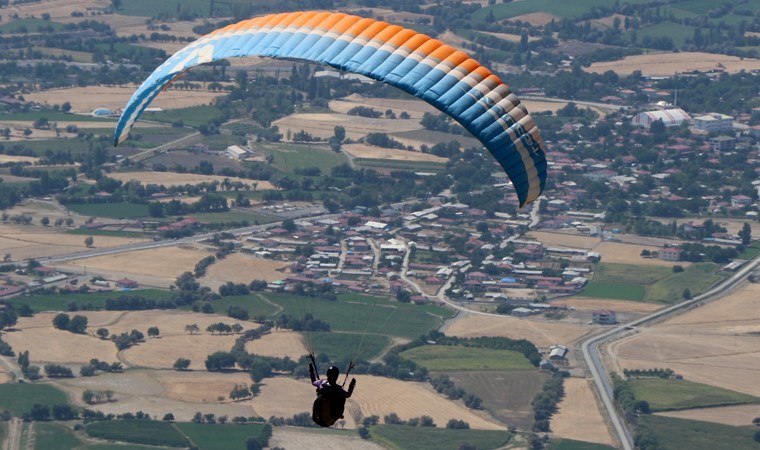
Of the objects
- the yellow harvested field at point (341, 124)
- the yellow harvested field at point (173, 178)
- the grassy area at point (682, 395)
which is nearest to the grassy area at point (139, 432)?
the grassy area at point (682, 395)

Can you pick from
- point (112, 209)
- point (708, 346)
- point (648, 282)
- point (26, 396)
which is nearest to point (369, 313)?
point (708, 346)

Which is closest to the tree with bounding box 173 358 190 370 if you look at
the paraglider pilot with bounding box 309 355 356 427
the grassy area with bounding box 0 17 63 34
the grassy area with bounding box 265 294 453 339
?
the grassy area with bounding box 265 294 453 339

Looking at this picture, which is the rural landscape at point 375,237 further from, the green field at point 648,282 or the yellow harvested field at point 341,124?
the yellow harvested field at point 341,124

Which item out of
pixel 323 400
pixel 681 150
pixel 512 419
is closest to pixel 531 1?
pixel 681 150

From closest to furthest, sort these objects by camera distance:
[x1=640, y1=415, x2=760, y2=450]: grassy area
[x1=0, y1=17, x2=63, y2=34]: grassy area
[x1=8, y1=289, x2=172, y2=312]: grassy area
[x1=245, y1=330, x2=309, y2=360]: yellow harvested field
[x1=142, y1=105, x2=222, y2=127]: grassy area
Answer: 1. [x1=640, y1=415, x2=760, y2=450]: grassy area
2. [x1=245, y1=330, x2=309, y2=360]: yellow harvested field
3. [x1=8, y1=289, x2=172, y2=312]: grassy area
4. [x1=142, y1=105, x2=222, y2=127]: grassy area
5. [x1=0, y1=17, x2=63, y2=34]: grassy area

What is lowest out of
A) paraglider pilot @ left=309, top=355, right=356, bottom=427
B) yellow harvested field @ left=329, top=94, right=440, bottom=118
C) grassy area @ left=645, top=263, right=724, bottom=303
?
grassy area @ left=645, top=263, right=724, bottom=303

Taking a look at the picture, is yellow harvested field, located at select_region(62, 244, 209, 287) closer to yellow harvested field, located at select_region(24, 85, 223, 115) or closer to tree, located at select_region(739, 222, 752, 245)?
tree, located at select_region(739, 222, 752, 245)

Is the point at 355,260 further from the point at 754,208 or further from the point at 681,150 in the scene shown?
the point at 681,150

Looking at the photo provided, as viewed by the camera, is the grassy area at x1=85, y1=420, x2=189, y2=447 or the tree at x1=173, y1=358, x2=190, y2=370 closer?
the grassy area at x1=85, y1=420, x2=189, y2=447
